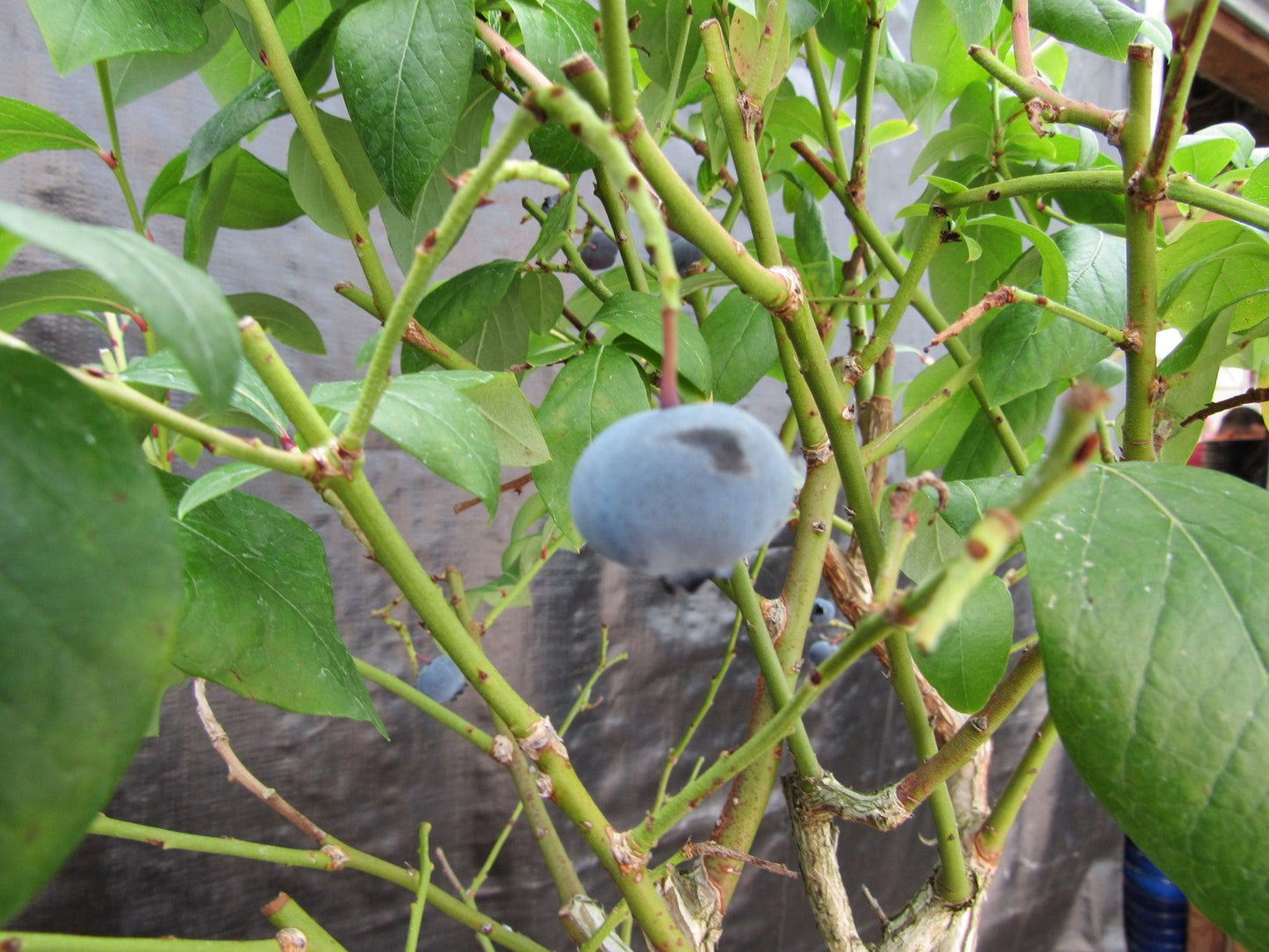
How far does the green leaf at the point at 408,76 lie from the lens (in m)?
0.32

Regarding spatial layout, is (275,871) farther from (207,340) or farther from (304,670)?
(207,340)

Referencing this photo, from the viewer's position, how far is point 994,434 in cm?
57

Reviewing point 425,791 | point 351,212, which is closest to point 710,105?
point 351,212

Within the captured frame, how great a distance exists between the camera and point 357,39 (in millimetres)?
325

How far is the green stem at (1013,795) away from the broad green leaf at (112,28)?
1.89ft

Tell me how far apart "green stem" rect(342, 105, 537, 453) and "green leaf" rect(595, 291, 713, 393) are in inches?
6.6

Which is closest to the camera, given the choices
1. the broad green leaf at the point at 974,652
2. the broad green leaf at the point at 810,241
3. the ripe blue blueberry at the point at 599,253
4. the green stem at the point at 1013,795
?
the broad green leaf at the point at 974,652

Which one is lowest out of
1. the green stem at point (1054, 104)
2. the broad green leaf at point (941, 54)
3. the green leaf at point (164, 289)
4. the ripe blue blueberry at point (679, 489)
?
the ripe blue blueberry at point (679, 489)

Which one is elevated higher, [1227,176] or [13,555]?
[1227,176]

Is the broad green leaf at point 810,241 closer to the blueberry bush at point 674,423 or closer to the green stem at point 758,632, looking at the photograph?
the blueberry bush at point 674,423

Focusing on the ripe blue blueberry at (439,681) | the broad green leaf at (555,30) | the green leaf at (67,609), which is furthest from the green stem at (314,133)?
the ripe blue blueberry at (439,681)

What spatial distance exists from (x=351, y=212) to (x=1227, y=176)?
54 cm

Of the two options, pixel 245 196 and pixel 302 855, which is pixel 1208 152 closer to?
pixel 245 196

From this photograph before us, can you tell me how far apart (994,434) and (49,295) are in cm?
58
